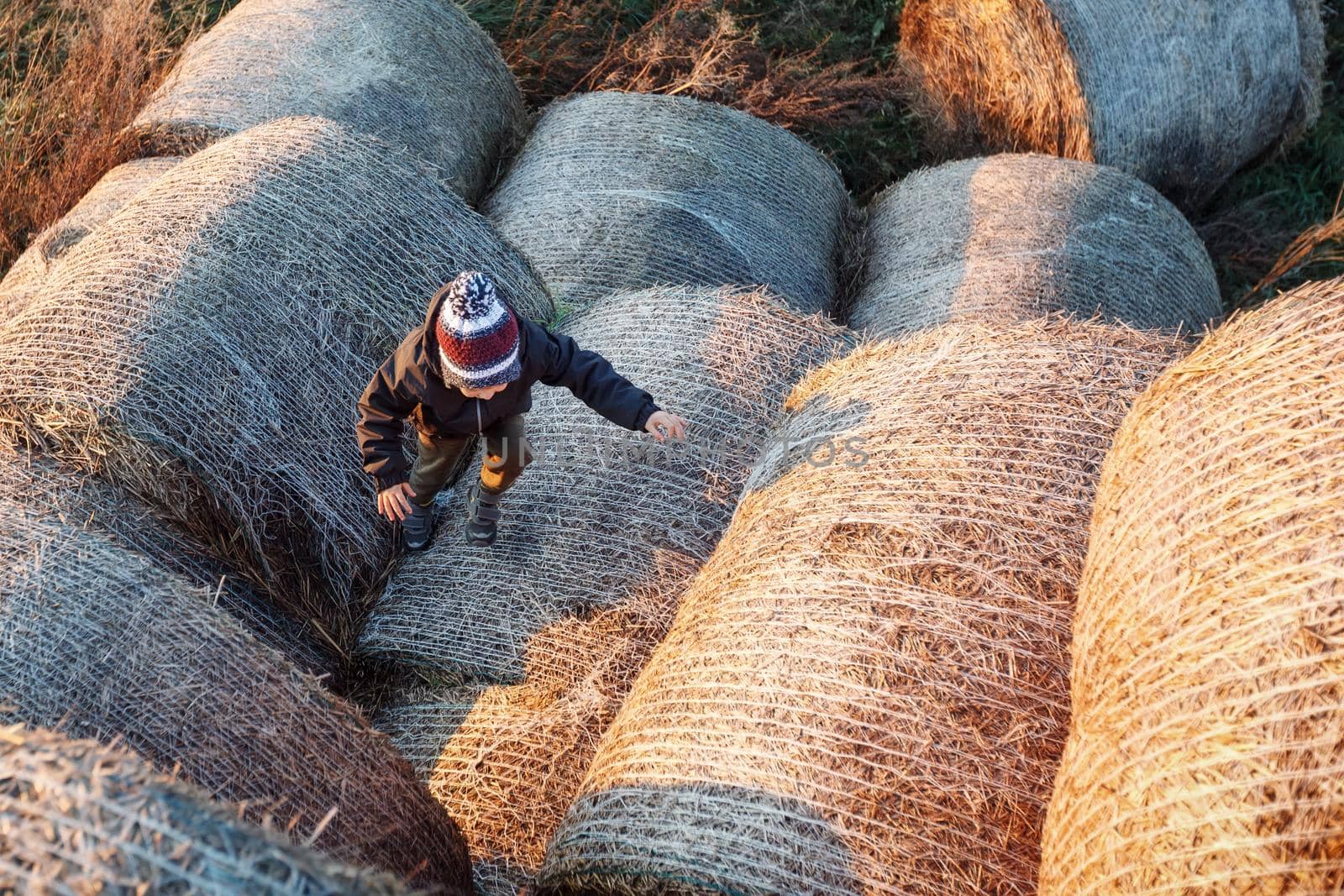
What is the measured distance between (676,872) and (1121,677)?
3.44 feet

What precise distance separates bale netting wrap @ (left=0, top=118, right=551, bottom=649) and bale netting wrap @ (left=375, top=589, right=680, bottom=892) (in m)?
0.57

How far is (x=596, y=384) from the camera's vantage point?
3307mm

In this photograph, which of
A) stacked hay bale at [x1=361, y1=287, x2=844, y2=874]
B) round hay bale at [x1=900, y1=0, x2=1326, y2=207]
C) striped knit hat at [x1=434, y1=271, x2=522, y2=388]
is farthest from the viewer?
round hay bale at [x1=900, y1=0, x2=1326, y2=207]

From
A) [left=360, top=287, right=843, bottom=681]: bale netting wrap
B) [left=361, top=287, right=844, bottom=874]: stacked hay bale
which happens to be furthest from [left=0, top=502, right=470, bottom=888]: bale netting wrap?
[left=360, top=287, right=843, bottom=681]: bale netting wrap

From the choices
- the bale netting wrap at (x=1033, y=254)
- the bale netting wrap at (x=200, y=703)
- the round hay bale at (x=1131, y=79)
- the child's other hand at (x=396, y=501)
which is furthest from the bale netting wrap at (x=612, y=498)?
the round hay bale at (x=1131, y=79)

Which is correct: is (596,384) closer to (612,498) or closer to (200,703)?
(612,498)

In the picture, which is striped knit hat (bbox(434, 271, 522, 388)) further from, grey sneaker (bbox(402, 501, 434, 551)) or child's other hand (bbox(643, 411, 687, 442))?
grey sneaker (bbox(402, 501, 434, 551))

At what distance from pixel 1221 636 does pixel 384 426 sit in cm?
246

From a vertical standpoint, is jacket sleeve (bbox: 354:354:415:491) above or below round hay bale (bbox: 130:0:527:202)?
below

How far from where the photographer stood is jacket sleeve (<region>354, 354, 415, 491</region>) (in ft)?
10.9

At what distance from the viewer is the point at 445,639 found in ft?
11.3

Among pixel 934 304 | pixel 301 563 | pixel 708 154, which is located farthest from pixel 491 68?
pixel 301 563

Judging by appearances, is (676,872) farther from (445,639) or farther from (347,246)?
(347,246)

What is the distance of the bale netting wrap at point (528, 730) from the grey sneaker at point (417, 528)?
58cm
